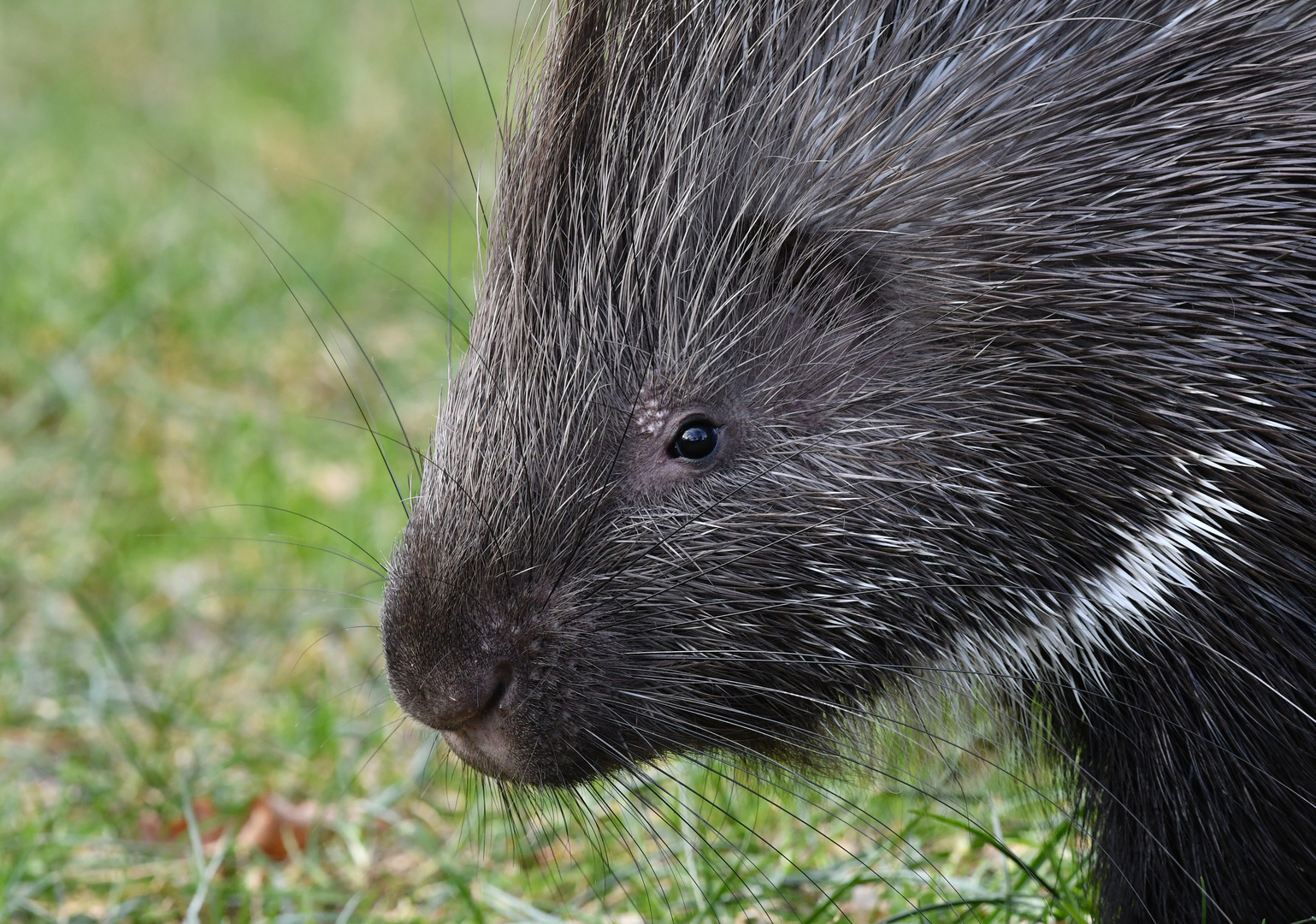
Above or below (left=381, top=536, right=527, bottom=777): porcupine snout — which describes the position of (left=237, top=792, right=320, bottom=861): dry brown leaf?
below

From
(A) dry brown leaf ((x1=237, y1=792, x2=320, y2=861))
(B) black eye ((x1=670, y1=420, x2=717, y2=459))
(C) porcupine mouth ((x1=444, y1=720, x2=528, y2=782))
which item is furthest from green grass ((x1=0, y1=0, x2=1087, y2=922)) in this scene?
(B) black eye ((x1=670, y1=420, x2=717, y2=459))

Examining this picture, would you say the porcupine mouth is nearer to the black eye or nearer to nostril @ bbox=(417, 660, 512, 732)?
nostril @ bbox=(417, 660, 512, 732)

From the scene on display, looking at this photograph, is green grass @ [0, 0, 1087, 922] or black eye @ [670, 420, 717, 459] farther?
green grass @ [0, 0, 1087, 922]

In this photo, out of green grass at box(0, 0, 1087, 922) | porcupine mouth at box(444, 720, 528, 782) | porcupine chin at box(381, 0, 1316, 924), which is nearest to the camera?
porcupine chin at box(381, 0, 1316, 924)

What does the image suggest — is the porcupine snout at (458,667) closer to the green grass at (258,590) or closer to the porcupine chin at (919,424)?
the porcupine chin at (919,424)

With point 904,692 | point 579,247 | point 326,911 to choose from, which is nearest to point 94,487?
point 326,911

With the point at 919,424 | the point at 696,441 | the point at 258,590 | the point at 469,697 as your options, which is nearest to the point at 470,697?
the point at 469,697
